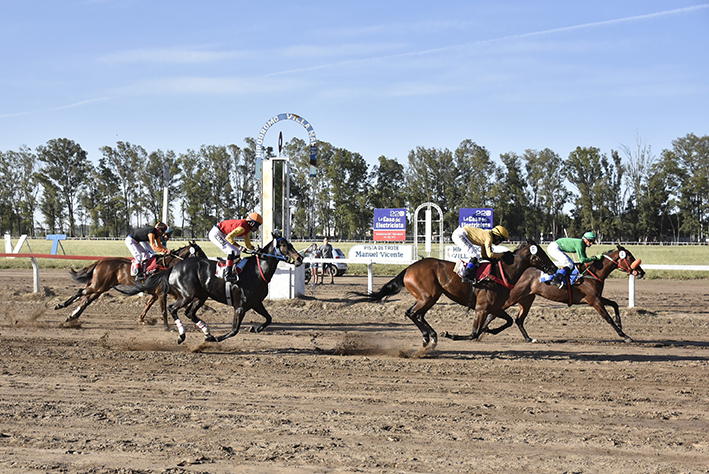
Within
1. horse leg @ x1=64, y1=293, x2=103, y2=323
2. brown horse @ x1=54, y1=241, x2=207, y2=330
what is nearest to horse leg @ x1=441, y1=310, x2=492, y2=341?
brown horse @ x1=54, y1=241, x2=207, y2=330

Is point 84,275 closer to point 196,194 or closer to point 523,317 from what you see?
point 523,317

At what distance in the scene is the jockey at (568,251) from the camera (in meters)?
9.50

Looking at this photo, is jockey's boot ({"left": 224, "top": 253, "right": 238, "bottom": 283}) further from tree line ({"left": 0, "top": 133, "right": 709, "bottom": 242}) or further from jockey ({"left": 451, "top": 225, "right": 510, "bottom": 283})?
tree line ({"left": 0, "top": 133, "right": 709, "bottom": 242})

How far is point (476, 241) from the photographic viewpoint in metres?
8.74

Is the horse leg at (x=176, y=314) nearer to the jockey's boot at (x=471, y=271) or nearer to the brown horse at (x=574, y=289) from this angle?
the jockey's boot at (x=471, y=271)

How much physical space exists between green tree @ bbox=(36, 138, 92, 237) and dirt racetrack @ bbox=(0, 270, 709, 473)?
70470mm

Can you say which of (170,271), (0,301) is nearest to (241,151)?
(0,301)

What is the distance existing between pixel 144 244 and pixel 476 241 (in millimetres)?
6269

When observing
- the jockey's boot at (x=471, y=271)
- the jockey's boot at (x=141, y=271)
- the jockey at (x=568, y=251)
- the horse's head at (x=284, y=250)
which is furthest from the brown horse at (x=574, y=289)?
the jockey's boot at (x=141, y=271)

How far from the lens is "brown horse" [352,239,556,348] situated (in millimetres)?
8594

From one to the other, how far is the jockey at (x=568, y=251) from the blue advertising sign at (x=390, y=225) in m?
10.2

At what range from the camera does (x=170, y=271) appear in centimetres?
927

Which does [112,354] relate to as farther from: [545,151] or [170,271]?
[545,151]

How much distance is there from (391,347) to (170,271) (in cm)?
361
